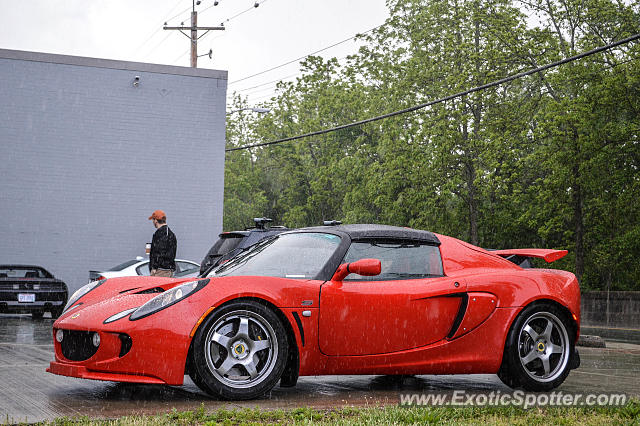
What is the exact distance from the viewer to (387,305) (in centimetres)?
609

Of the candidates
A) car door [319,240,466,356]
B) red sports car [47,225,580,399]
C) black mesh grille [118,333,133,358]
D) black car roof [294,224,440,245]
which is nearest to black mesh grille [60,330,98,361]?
red sports car [47,225,580,399]

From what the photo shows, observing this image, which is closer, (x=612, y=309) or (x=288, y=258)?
(x=288, y=258)

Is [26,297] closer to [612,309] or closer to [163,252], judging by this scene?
[163,252]

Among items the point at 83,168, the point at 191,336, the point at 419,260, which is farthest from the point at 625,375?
the point at 83,168

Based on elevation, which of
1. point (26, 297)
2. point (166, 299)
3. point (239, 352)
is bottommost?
point (26, 297)

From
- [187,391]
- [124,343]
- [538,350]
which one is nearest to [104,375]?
[124,343]

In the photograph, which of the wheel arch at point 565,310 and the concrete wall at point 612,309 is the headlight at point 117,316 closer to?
the wheel arch at point 565,310

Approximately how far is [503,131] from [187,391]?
26459mm

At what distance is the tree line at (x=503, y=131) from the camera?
25.5m

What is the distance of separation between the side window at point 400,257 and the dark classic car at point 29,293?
12666mm

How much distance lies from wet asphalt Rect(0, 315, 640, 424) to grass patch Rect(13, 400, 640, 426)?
10.7 inches

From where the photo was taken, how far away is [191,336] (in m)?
5.49

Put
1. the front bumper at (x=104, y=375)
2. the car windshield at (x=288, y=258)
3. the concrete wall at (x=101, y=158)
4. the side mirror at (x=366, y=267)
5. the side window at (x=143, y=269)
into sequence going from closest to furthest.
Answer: the front bumper at (x=104, y=375), the side mirror at (x=366, y=267), the car windshield at (x=288, y=258), the side window at (x=143, y=269), the concrete wall at (x=101, y=158)

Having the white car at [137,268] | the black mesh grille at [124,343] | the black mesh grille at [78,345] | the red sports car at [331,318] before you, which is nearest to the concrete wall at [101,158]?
the white car at [137,268]
